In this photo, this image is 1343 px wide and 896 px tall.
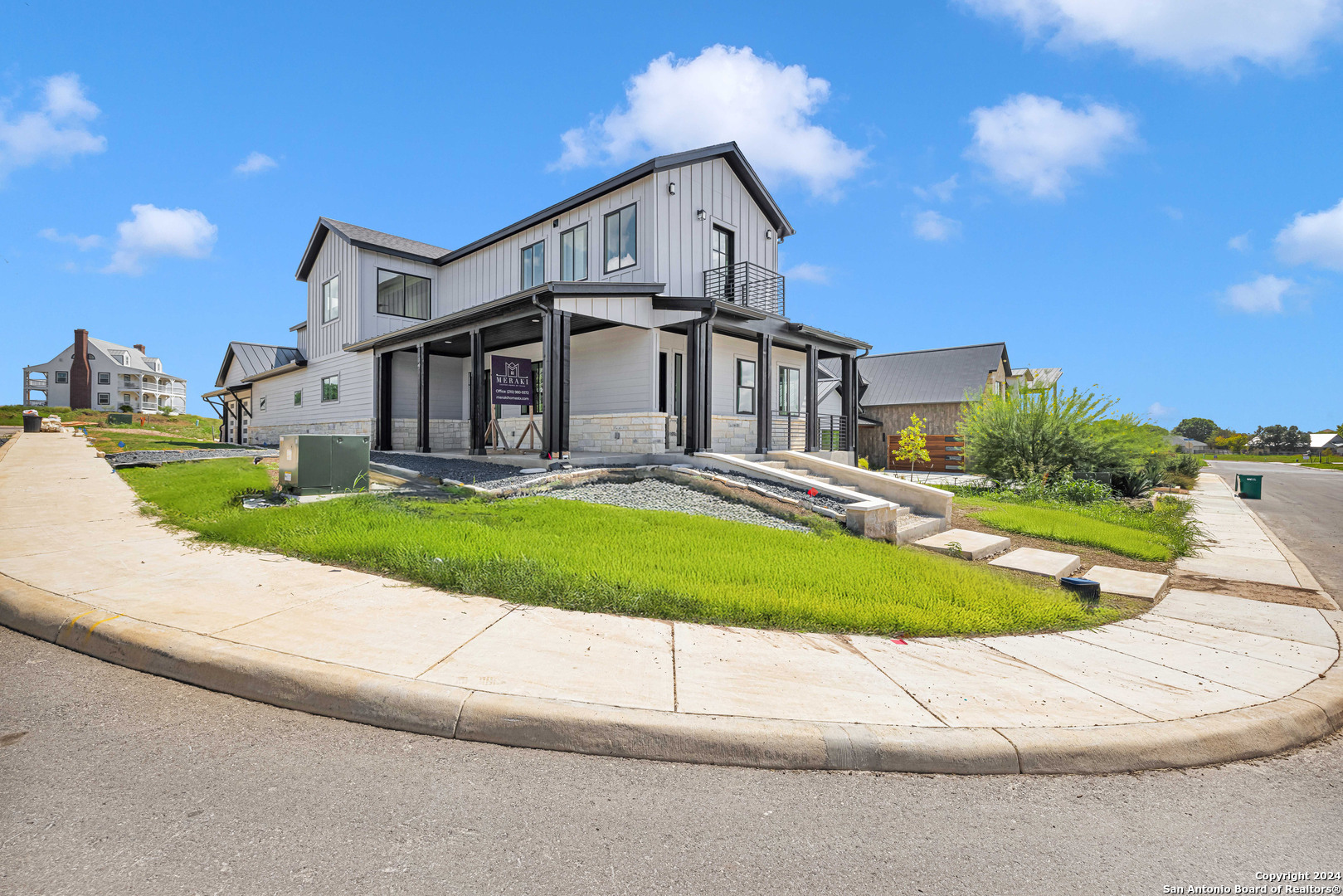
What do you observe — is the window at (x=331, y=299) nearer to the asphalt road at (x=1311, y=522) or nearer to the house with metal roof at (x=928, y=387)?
the house with metal roof at (x=928, y=387)

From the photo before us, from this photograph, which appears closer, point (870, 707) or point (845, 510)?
point (870, 707)

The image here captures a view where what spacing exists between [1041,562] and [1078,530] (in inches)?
120

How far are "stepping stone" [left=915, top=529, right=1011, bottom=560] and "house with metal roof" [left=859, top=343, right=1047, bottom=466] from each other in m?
23.2

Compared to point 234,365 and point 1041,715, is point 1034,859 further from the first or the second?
point 234,365

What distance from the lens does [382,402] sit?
21.1m

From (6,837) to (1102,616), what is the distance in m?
7.57

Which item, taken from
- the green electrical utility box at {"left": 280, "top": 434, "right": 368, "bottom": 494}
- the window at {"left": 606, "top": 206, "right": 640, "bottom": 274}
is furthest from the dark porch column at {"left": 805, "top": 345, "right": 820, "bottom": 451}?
Result: the green electrical utility box at {"left": 280, "top": 434, "right": 368, "bottom": 494}

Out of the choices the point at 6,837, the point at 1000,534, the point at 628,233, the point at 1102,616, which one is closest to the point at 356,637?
the point at 6,837

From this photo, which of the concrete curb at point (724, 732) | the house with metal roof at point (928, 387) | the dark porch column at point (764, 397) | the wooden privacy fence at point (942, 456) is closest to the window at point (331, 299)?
the dark porch column at point (764, 397)

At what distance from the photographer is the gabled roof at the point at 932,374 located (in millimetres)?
33094

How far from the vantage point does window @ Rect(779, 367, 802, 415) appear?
65.4 ft

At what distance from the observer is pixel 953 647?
477 cm

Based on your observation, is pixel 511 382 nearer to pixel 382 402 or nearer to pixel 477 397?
pixel 477 397

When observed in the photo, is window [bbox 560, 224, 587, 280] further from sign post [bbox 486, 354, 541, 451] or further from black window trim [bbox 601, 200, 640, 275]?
sign post [bbox 486, 354, 541, 451]
